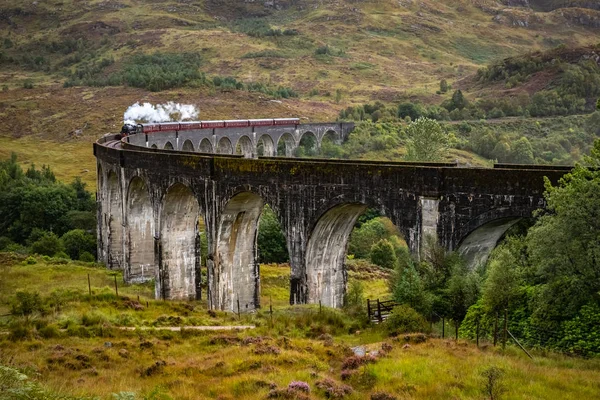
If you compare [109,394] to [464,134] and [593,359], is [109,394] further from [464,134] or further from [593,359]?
[464,134]

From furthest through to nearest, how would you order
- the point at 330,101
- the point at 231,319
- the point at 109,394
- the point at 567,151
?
1. the point at 330,101
2. the point at 567,151
3. the point at 231,319
4. the point at 109,394

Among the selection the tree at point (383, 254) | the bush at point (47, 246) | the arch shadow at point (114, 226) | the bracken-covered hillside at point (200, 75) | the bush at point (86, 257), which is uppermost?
the bracken-covered hillside at point (200, 75)

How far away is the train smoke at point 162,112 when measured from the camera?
101 metres

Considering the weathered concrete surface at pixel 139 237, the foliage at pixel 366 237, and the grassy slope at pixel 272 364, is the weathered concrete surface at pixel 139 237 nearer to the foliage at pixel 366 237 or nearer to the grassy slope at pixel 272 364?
the grassy slope at pixel 272 364

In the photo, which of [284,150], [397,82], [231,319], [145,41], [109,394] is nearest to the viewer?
[109,394]

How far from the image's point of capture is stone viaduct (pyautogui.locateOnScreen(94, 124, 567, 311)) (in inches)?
853

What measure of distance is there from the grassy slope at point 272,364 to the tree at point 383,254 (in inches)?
1090

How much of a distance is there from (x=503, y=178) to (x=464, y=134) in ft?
272

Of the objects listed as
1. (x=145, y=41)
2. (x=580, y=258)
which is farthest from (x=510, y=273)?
(x=145, y=41)

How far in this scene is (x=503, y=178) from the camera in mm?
20875

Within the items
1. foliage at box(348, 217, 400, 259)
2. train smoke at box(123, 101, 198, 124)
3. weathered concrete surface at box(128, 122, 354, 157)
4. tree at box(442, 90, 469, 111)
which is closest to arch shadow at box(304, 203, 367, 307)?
foliage at box(348, 217, 400, 259)

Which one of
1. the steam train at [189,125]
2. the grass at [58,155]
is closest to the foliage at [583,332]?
the steam train at [189,125]

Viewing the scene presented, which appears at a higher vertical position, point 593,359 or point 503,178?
point 503,178

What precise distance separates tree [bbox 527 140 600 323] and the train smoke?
280 ft
